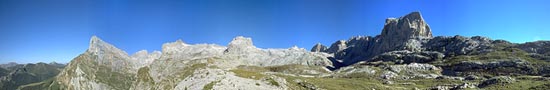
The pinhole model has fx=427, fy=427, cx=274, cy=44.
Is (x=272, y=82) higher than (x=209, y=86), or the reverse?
(x=272, y=82)

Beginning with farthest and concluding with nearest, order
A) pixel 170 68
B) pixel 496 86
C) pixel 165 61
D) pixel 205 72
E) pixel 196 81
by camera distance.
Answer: pixel 165 61 → pixel 170 68 → pixel 496 86 → pixel 205 72 → pixel 196 81

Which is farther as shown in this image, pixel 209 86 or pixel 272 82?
pixel 272 82

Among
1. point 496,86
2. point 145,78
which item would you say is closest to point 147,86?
point 145,78

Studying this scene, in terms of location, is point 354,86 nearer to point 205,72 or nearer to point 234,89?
point 205,72

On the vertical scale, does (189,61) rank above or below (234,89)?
above

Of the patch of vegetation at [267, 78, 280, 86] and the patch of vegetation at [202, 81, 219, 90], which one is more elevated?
the patch of vegetation at [267, 78, 280, 86]

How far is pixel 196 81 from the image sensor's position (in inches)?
4882

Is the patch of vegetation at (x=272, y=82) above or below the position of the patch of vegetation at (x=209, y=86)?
above

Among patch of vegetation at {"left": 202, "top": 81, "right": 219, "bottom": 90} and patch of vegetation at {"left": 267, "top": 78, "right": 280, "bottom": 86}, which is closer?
patch of vegetation at {"left": 202, "top": 81, "right": 219, "bottom": 90}

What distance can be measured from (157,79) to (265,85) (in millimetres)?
41716

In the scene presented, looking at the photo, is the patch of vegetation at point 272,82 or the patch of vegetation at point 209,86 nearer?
the patch of vegetation at point 209,86

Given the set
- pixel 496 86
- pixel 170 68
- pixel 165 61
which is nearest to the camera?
pixel 496 86

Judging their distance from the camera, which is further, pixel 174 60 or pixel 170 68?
pixel 174 60

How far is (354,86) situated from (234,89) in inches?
3721
